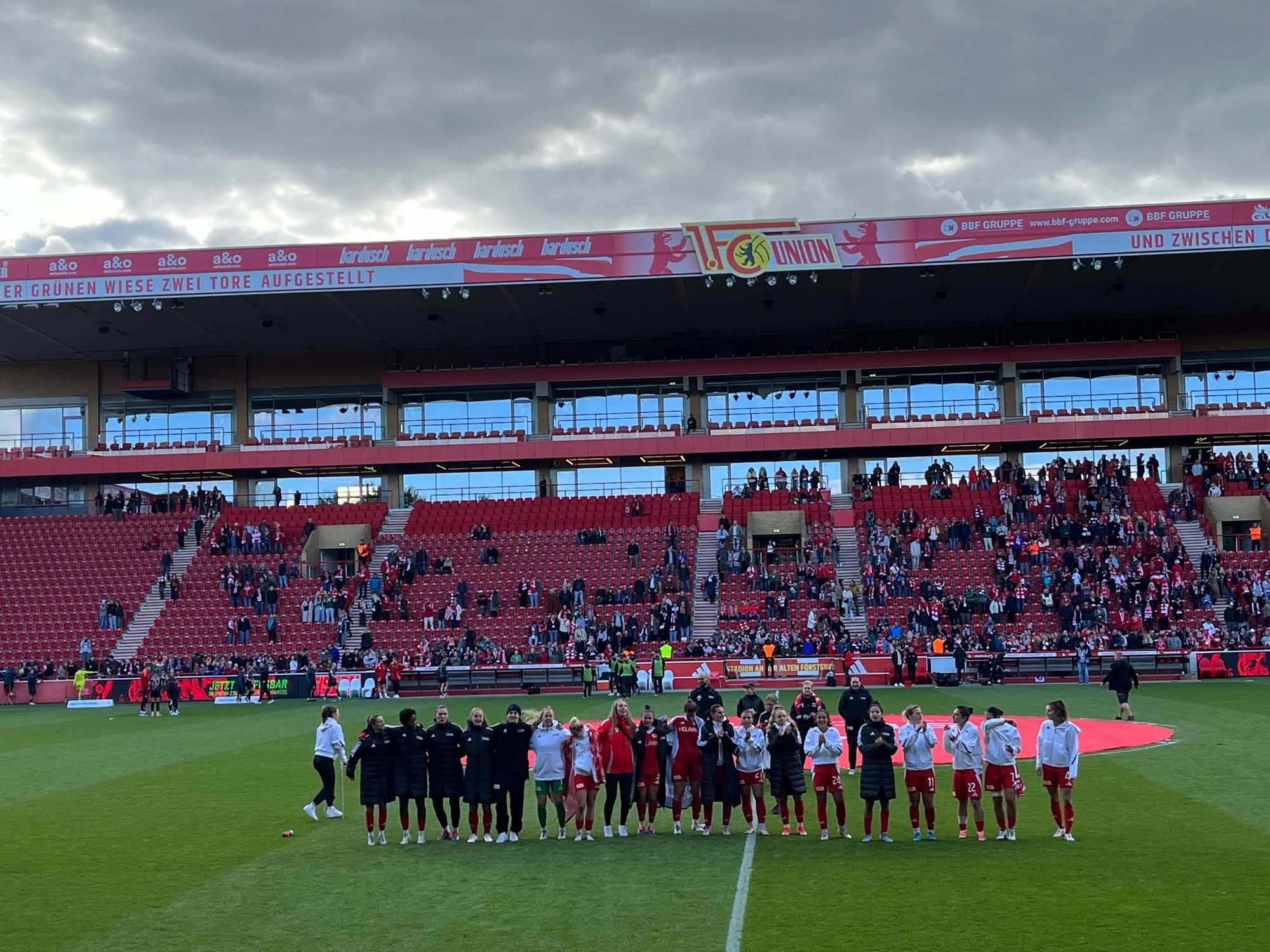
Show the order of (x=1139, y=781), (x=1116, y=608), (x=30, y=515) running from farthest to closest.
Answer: (x=30, y=515), (x=1116, y=608), (x=1139, y=781)

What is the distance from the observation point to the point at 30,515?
5853 centimetres

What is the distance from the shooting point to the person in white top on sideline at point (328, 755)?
1638cm

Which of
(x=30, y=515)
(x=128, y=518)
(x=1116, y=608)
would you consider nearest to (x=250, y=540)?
(x=128, y=518)

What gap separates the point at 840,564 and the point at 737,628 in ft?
23.0

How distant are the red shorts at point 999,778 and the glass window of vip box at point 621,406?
43.8m

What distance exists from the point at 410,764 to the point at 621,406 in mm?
43989

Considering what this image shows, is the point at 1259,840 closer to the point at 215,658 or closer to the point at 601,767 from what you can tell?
the point at 601,767

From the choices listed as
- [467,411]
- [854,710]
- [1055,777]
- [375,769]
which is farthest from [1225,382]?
[375,769]

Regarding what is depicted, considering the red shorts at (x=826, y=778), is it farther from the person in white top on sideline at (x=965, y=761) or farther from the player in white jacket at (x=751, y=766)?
the person in white top on sideline at (x=965, y=761)

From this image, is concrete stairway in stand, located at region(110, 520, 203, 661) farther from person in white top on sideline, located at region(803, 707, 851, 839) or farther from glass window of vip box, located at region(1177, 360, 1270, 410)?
glass window of vip box, located at region(1177, 360, 1270, 410)

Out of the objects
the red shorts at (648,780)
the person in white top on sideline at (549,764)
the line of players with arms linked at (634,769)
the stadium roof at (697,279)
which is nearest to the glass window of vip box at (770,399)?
the stadium roof at (697,279)

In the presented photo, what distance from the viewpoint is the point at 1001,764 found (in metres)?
13.9

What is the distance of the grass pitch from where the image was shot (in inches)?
402

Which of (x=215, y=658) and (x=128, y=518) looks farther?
(x=128, y=518)
